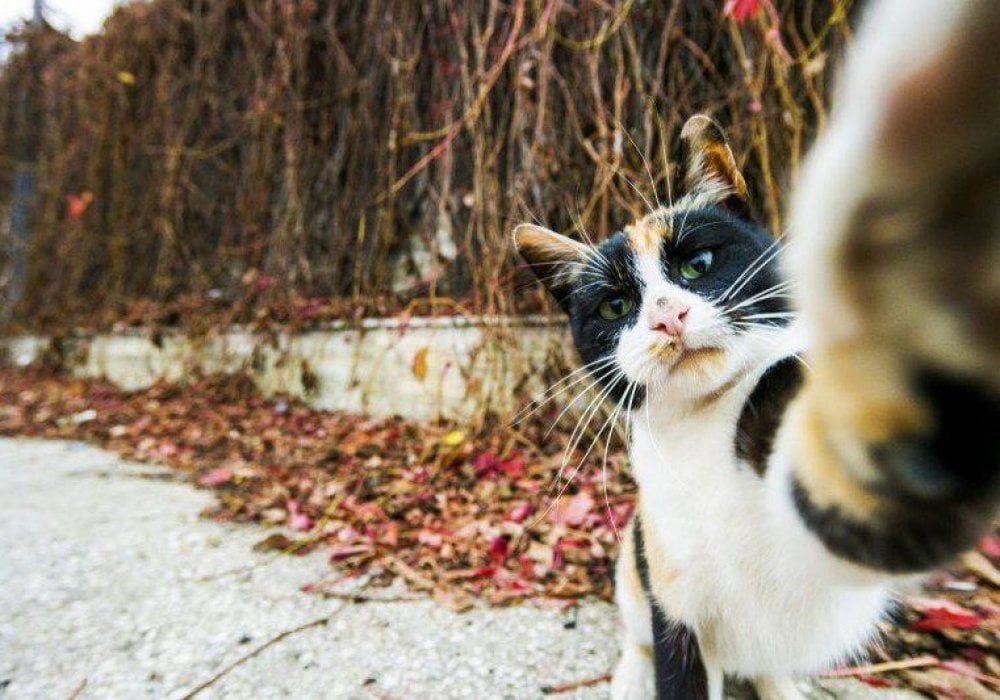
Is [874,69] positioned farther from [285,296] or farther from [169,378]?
[169,378]

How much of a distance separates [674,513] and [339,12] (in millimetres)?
3667

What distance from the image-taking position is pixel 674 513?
0.88 m

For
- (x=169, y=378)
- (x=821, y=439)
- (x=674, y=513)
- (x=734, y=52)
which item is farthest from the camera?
(x=169, y=378)

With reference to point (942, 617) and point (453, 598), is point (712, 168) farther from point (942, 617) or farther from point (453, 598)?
point (453, 598)

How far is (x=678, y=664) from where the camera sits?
0.90m

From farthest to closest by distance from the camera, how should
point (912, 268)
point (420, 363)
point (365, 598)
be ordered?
point (420, 363), point (365, 598), point (912, 268)

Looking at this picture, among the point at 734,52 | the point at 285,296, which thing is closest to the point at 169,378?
the point at 285,296

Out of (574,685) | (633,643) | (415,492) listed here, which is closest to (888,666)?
(633,643)

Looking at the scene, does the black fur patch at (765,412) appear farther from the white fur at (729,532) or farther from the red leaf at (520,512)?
the red leaf at (520,512)

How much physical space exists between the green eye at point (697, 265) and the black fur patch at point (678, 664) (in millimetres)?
592

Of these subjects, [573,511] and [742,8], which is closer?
[573,511]

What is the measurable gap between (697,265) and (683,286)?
59 mm

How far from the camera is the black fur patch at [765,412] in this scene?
2.19 feet

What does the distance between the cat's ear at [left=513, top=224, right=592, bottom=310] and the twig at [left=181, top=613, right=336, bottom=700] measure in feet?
3.24
